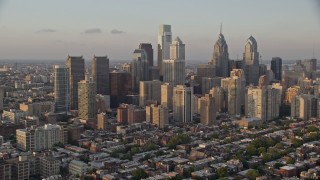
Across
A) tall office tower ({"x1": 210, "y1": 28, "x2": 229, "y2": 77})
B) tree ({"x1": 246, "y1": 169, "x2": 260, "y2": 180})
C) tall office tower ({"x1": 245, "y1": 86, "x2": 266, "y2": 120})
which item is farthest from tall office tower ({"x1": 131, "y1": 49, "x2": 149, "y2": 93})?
tree ({"x1": 246, "y1": 169, "x2": 260, "y2": 180})

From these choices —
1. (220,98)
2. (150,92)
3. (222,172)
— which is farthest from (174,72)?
(222,172)

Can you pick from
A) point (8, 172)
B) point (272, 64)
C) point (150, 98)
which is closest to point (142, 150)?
point (8, 172)

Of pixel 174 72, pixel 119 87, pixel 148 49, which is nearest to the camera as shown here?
pixel 119 87

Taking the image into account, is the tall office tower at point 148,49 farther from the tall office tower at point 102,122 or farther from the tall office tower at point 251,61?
the tall office tower at point 102,122

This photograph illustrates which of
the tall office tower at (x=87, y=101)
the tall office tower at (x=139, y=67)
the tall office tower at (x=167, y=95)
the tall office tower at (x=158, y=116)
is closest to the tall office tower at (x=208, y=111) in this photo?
the tall office tower at (x=158, y=116)

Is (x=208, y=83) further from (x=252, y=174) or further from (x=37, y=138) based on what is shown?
(x=252, y=174)

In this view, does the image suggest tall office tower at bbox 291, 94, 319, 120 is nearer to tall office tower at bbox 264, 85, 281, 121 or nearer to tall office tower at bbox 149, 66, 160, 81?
tall office tower at bbox 264, 85, 281, 121
